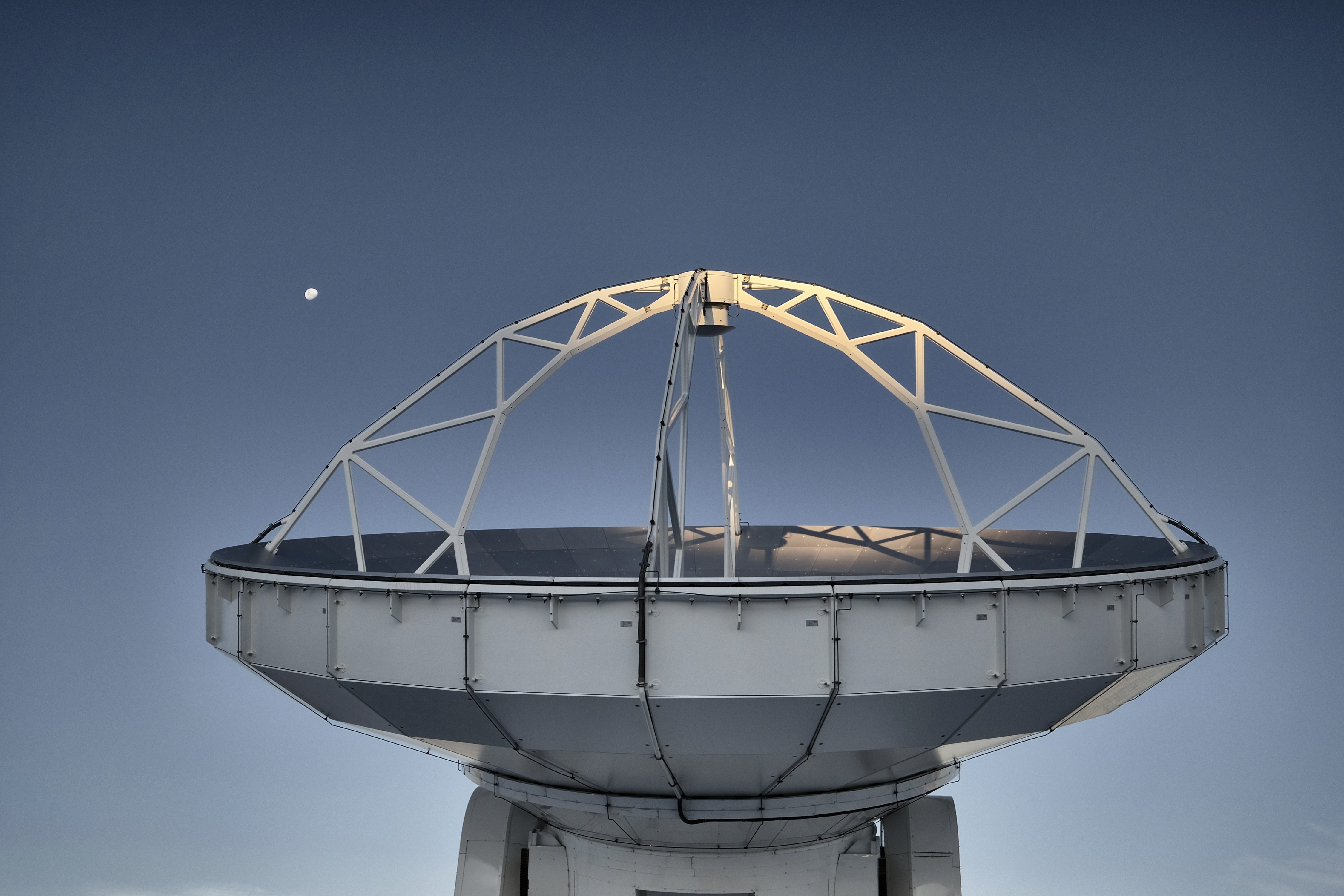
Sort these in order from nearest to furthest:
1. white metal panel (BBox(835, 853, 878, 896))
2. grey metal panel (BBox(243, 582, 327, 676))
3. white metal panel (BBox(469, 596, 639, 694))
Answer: white metal panel (BBox(469, 596, 639, 694)) → grey metal panel (BBox(243, 582, 327, 676)) → white metal panel (BBox(835, 853, 878, 896))

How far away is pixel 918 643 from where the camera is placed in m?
12.4

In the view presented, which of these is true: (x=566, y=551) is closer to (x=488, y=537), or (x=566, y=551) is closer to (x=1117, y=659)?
(x=488, y=537)

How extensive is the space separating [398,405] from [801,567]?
32.1ft

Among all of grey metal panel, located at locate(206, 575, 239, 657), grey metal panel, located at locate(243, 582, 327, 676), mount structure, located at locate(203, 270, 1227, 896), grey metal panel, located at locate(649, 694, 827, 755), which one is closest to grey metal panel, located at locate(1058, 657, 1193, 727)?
mount structure, located at locate(203, 270, 1227, 896)

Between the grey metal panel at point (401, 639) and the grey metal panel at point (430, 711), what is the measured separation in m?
0.12

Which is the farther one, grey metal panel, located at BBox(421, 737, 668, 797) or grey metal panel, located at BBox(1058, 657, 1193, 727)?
grey metal panel, located at BBox(1058, 657, 1193, 727)

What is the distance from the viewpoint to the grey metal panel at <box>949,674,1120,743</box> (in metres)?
13.1

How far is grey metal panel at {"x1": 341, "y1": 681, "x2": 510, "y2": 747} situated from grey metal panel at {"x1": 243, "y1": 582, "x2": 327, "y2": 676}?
64 centimetres

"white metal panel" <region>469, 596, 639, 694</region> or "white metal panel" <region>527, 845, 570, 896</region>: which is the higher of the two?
"white metal panel" <region>469, 596, 639, 694</region>

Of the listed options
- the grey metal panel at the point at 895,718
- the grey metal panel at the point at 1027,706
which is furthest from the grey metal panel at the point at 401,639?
the grey metal panel at the point at 1027,706

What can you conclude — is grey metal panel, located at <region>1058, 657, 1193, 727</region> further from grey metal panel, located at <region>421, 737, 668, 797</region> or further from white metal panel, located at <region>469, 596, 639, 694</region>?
white metal panel, located at <region>469, 596, 639, 694</region>

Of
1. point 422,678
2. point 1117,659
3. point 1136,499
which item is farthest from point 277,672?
point 1136,499

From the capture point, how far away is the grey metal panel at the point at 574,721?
12477 millimetres

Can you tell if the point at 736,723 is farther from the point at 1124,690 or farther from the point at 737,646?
the point at 1124,690
